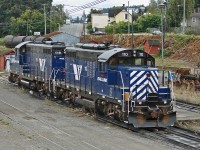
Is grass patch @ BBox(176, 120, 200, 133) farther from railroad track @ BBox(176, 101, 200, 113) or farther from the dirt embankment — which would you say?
the dirt embankment

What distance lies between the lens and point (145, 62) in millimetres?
19453

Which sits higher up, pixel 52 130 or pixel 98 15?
pixel 98 15

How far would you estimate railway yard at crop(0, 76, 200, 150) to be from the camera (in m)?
14.9

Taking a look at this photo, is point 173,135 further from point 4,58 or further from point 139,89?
point 4,58

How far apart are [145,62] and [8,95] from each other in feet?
43.0

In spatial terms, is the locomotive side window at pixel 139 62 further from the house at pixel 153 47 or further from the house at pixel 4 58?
the house at pixel 153 47

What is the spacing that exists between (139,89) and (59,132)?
13.0ft

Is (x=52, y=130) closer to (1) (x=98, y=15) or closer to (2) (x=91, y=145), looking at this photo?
(2) (x=91, y=145)

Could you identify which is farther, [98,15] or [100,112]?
[98,15]

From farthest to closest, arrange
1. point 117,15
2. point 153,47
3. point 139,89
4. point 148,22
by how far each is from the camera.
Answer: point 117,15
point 148,22
point 153,47
point 139,89

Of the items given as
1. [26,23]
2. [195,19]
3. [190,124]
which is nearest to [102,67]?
[190,124]

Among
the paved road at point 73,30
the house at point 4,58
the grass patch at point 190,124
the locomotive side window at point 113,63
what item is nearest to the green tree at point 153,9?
the paved road at point 73,30

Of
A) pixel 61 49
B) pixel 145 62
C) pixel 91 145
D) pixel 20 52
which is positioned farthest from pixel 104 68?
pixel 20 52

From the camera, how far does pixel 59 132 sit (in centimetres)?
1691
